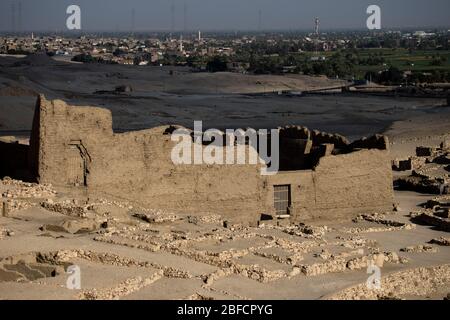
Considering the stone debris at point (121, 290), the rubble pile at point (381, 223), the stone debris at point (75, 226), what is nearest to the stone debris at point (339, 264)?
the stone debris at point (121, 290)

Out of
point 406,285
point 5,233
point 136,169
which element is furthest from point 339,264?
point 5,233

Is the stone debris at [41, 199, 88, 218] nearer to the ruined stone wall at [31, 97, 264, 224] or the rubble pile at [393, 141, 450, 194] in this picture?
the ruined stone wall at [31, 97, 264, 224]

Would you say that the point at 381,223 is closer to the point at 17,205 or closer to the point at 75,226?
the point at 75,226

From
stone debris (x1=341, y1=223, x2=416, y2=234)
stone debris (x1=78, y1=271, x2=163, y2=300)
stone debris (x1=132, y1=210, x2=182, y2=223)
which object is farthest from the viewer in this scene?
stone debris (x1=341, y1=223, x2=416, y2=234)

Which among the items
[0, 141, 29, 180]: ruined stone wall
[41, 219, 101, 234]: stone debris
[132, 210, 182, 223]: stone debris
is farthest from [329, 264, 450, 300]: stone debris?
[0, 141, 29, 180]: ruined stone wall

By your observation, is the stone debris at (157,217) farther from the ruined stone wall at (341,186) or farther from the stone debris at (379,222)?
the stone debris at (379,222)

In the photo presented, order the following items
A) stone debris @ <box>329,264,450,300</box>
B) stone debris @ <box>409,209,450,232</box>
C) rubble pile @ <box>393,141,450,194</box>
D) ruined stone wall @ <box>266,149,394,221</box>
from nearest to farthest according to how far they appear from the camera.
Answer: stone debris @ <box>329,264,450,300</box>
ruined stone wall @ <box>266,149,394,221</box>
stone debris @ <box>409,209,450,232</box>
rubble pile @ <box>393,141,450,194</box>
